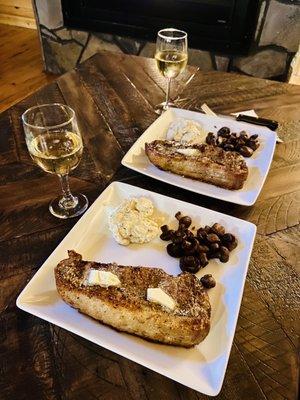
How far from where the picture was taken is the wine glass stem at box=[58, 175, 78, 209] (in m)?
0.95

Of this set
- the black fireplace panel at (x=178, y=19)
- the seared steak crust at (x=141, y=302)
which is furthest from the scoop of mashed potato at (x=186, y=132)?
the black fireplace panel at (x=178, y=19)

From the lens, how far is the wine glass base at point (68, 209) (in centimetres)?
92

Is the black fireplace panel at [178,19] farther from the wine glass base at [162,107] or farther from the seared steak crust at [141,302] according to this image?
the seared steak crust at [141,302]

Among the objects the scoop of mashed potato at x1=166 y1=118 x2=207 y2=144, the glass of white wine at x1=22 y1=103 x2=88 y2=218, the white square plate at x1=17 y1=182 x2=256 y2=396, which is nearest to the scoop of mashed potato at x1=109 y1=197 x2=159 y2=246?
the white square plate at x1=17 y1=182 x2=256 y2=396

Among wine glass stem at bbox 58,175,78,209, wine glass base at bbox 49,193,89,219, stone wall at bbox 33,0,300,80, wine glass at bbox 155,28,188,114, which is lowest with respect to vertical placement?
stone wall at bbox 33,0,300,80

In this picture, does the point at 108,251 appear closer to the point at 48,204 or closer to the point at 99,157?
the point at 48,204

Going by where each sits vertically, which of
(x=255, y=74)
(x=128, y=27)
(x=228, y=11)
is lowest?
(x=255, y=74)

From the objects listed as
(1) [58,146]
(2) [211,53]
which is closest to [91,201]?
(1) [58,146]

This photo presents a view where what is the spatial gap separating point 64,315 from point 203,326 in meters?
0.25

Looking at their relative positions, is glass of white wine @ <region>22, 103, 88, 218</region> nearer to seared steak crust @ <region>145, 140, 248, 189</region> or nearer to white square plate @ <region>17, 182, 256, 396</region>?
white square plate @ <region>17, 182, 256, 396</region>

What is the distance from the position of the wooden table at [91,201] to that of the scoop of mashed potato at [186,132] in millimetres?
128

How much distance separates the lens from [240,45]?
2479mm

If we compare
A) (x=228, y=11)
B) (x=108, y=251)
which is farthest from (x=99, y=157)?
(x=228, y=11)

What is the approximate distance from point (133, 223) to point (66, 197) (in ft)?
0.74
